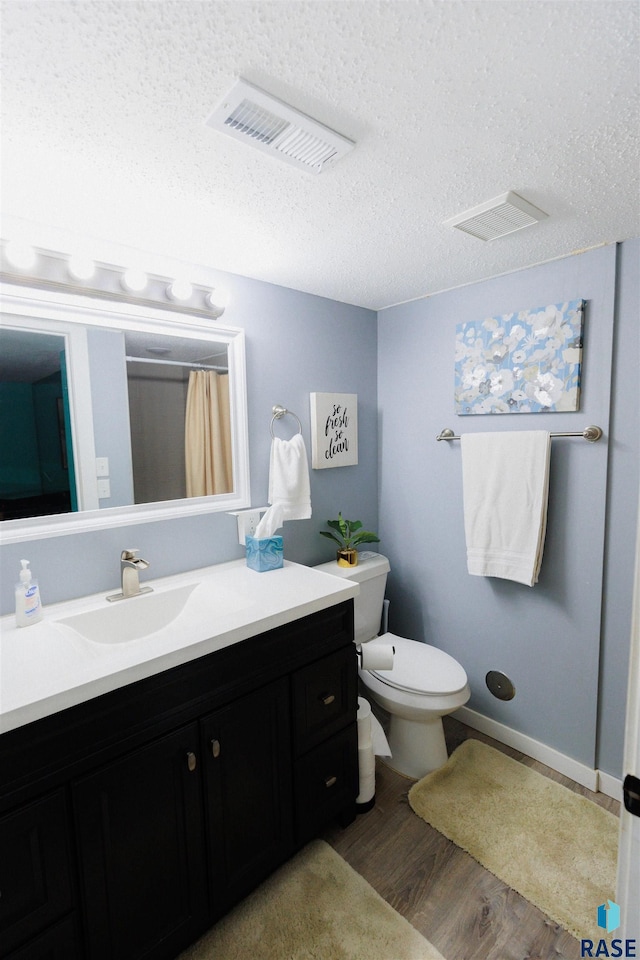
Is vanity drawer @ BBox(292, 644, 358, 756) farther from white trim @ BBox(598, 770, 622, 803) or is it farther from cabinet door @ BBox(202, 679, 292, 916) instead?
white trim @ BBox(598, 770, 622, 803)

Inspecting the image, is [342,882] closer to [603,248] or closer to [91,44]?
[91,44]

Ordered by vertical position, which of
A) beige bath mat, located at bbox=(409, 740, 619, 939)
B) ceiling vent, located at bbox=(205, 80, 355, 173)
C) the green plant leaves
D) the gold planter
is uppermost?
ceiling vent, located at bbox=(205, 80, 355, 173)

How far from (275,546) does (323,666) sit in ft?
1.65

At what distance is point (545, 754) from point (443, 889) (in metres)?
0.79

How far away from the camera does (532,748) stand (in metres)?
2.00

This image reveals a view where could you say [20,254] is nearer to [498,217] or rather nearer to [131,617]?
[131,617]

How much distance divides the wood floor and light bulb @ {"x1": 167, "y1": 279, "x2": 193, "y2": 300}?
2041mm

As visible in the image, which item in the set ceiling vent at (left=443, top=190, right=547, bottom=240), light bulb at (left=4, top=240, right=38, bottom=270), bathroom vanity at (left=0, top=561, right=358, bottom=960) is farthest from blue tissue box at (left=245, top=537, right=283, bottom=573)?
ceiling vent at (left=443, top=190, right=547, bottom=240)

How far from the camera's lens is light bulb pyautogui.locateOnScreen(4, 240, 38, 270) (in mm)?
1312

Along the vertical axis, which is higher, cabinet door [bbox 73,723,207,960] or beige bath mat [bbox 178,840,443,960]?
cabinet door [bbox 73,723,207,960]

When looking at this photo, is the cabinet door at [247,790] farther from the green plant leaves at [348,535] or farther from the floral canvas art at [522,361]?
the floral canvas art at [522,361]

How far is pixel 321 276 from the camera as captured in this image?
190 centimetres

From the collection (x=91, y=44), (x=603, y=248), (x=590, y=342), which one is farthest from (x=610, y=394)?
(x=91, y=44)

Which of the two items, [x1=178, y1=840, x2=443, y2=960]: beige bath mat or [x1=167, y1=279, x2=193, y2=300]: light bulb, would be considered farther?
[x1=167, y1=279, x2=193, y2=300]: light bulb
